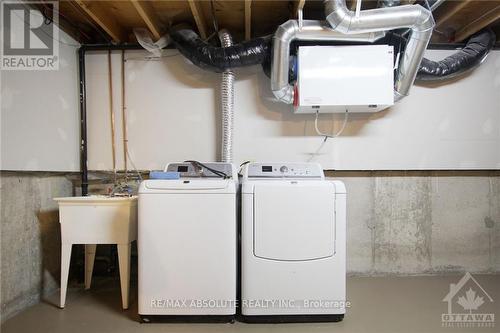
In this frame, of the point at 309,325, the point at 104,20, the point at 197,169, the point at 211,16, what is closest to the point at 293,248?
the point at 309,325

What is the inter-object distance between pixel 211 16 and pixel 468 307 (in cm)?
296

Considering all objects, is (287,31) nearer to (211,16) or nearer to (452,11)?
(211,16)

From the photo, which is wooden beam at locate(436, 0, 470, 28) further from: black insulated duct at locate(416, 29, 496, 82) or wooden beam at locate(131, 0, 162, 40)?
wooden beam at locate(131, 0, 162, 40)

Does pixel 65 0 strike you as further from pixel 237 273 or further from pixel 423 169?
pixel 423 169

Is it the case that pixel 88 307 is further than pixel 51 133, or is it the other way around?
pixel 51 133

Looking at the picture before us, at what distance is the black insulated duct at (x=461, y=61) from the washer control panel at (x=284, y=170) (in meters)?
1.32

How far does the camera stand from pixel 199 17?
2.40m

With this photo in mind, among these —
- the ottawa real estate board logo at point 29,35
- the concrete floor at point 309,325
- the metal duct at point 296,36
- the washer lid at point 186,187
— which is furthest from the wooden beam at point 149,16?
the concrete floor at point 309,325

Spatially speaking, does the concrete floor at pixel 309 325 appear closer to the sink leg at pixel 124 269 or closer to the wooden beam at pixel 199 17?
the sink leg at pixel 124 269

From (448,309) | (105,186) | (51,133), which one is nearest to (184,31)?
(51,133)

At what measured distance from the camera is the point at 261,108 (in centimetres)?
278

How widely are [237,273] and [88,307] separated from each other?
44.0 inches

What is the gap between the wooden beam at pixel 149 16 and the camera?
2.19 metres

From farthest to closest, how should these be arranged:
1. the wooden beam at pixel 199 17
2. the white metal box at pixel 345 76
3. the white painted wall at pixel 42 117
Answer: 1. the white metal box at pixel 345 76
2. the wooden beam at pixel 199 17
3. the white painted wall at pixel 42 117
